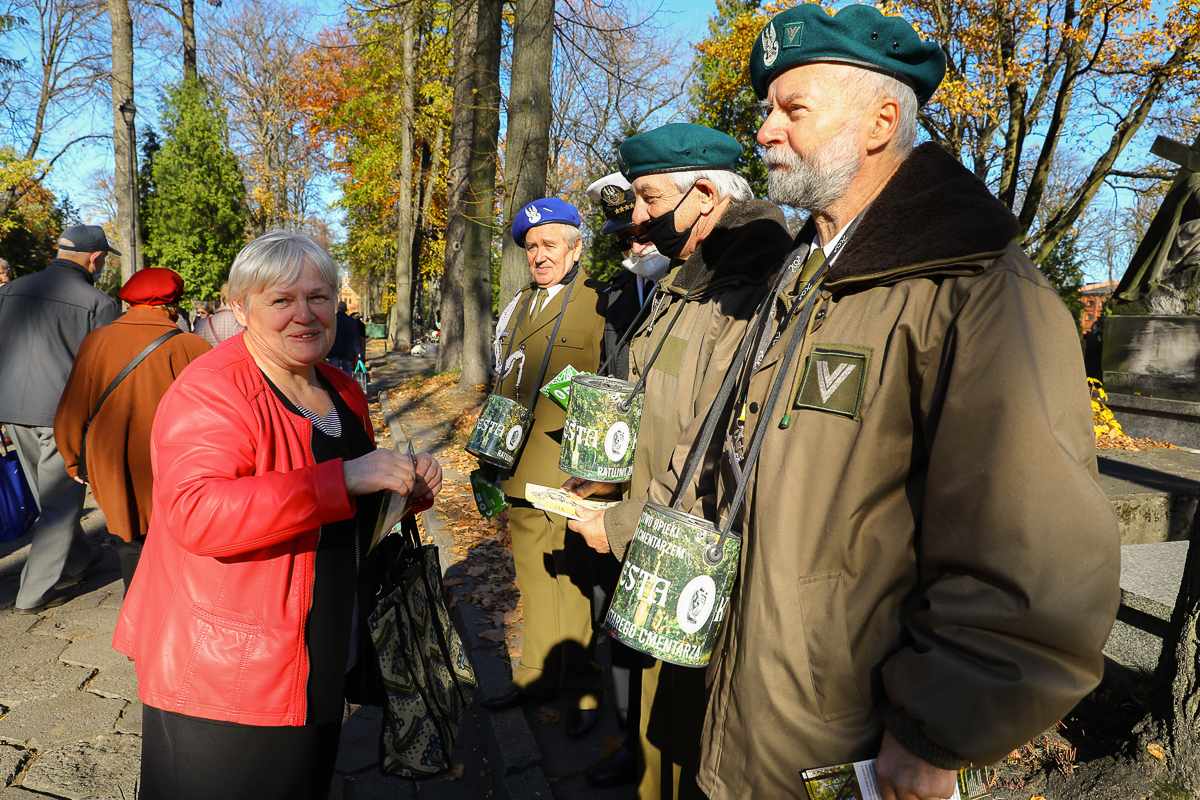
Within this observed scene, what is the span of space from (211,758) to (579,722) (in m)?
1.90

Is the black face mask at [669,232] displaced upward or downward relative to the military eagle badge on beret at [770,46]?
downward

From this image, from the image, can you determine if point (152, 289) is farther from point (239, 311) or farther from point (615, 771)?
point (615, 771)

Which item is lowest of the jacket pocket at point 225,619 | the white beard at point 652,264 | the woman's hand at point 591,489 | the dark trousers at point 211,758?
the dark trousers at point 211,758

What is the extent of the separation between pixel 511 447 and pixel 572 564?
2.36ft

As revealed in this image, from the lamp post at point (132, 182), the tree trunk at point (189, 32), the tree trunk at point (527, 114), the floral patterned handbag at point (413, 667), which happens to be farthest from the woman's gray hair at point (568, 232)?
the tree trunk at point (189, 32)

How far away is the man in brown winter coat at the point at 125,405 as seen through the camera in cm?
377

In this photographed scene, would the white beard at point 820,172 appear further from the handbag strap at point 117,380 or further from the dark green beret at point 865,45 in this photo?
the handbag strap at point 117,380

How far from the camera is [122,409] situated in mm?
3775

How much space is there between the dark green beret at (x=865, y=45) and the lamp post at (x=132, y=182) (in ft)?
50.2

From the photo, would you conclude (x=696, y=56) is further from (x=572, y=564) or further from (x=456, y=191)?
(x=572, y=564)

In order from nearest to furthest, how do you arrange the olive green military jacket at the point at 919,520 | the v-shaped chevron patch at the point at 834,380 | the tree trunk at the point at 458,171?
1. the olive green military jacket at the point at 919,520
2. the v-shaped chevron patch at the point at 834,380
3. the tree trunk at the point at 458,171

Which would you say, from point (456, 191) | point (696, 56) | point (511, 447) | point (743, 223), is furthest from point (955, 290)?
point (696, 56)

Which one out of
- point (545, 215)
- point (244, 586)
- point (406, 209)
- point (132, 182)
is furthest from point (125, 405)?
point (406, 209)

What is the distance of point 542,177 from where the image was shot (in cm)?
927
